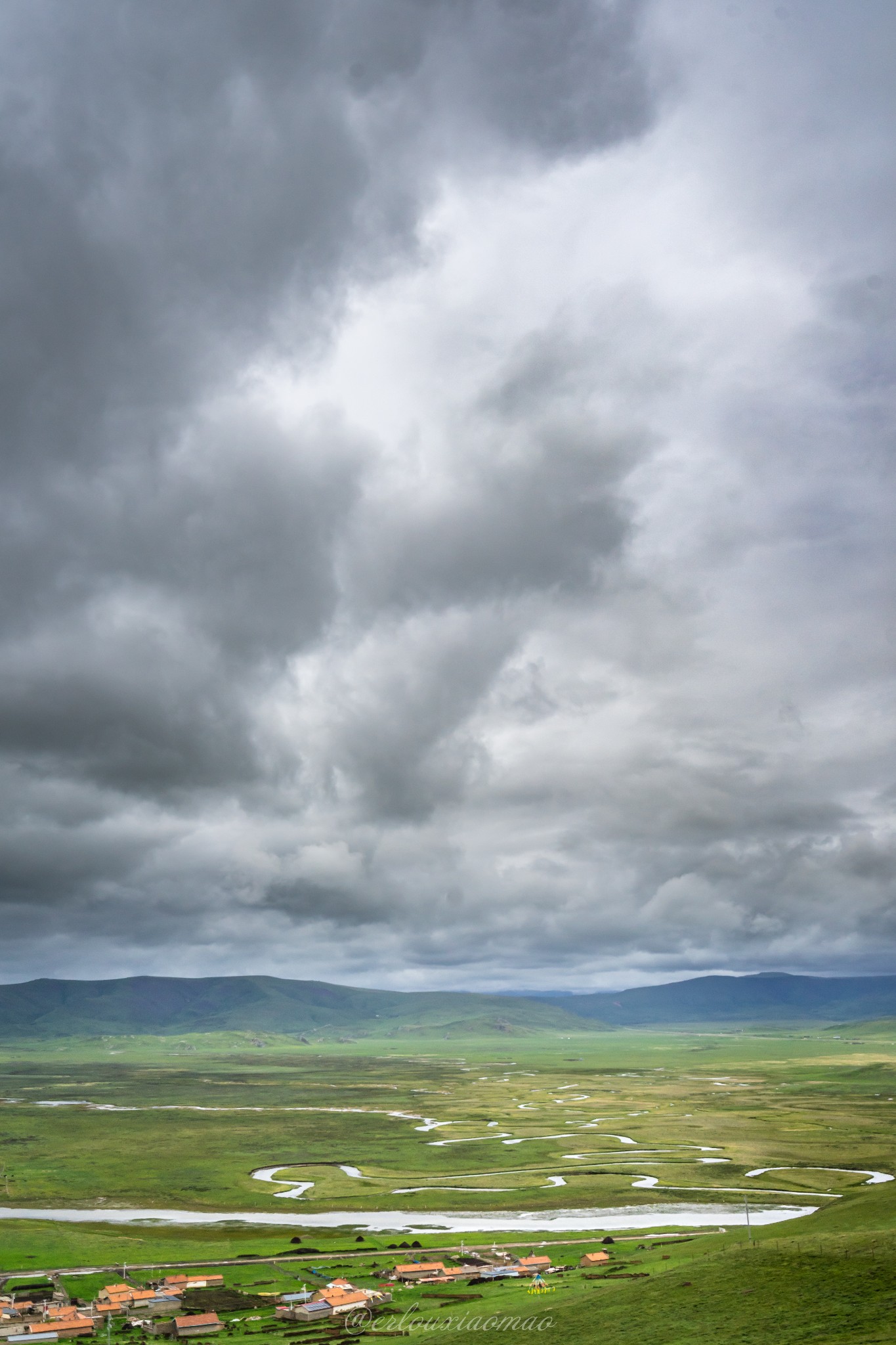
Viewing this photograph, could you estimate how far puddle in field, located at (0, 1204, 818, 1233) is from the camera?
128 metres

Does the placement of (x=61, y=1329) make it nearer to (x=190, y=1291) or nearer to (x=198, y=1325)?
(x=198, y=1325)

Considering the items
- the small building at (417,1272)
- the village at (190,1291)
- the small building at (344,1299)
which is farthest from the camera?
the small building at (417,1272)

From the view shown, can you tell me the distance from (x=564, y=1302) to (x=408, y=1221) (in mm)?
60902

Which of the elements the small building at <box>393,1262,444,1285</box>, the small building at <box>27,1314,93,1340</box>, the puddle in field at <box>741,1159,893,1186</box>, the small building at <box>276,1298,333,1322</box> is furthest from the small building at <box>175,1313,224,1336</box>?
the puddle in field at <box>741,1159,893,1186</box>

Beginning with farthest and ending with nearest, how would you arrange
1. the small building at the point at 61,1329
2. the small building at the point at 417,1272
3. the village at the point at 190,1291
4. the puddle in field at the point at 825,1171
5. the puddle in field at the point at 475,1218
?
the puddle in field at the point at 825,1171 < the puddle in field at the point at 475,1218 < the small building at the point at 417,1272 < the village at the point at 190,1291 < the small building at the point at 61,1329

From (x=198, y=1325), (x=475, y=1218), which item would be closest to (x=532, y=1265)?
(x=198, y=1325)

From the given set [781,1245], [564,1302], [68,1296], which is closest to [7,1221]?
[68,1296]

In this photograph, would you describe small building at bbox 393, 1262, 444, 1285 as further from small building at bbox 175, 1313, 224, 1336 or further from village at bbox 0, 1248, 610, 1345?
small building at bbox 175, 1313, 224, 1336

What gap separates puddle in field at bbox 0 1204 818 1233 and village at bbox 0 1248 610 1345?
23891 mm

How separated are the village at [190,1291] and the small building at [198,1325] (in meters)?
0.06

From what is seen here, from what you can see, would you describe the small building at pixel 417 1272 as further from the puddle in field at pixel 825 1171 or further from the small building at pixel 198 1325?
the puddle in field at pixel 825 1171

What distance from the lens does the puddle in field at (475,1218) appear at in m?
128

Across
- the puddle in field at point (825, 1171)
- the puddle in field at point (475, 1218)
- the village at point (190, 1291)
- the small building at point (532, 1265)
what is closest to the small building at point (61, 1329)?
the village at point (190, 1291)

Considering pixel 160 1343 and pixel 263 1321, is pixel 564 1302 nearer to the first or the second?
pixel 263 1321
